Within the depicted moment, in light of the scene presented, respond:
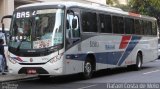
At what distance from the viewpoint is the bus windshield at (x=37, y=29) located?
50.9 ft

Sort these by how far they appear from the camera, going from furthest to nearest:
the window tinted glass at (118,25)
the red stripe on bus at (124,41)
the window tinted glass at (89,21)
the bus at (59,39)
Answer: the red stripe on bus at (124,41), the window tinted glass at (118,25), the window tinted glass at (89,21), the bus at (59,39)

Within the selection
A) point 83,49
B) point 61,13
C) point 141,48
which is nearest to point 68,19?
point 61,13

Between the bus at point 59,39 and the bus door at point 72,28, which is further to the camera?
the bus door at point 72,28

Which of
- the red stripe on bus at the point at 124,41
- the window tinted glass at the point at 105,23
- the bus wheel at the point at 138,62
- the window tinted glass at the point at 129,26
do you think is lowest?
the bus wheel at the point at 138,62

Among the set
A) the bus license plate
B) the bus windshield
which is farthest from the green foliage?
the bus license plate

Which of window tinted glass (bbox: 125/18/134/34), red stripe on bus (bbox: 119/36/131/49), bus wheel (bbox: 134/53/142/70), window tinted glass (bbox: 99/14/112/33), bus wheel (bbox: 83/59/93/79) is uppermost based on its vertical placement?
window tinted glass (bbox: 99/14/112/33)

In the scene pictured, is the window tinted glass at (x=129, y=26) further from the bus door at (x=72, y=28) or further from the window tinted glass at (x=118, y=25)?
the bus door at (x=72, y=28)

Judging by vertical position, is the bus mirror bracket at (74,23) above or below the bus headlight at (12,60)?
above

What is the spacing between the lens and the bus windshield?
15.5 metres

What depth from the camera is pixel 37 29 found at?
51.8 feet

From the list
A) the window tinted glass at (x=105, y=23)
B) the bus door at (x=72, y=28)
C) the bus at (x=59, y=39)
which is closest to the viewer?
the bus at (x=59, y=39)

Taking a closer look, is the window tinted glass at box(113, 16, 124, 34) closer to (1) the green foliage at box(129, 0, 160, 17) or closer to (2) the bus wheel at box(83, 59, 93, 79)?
(2) the bus wheel at box(83, 59, 93, 79)

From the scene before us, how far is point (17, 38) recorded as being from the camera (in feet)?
52.6

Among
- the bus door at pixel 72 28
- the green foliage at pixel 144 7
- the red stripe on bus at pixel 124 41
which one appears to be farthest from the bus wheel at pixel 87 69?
the green foliage at pixel 144 7
